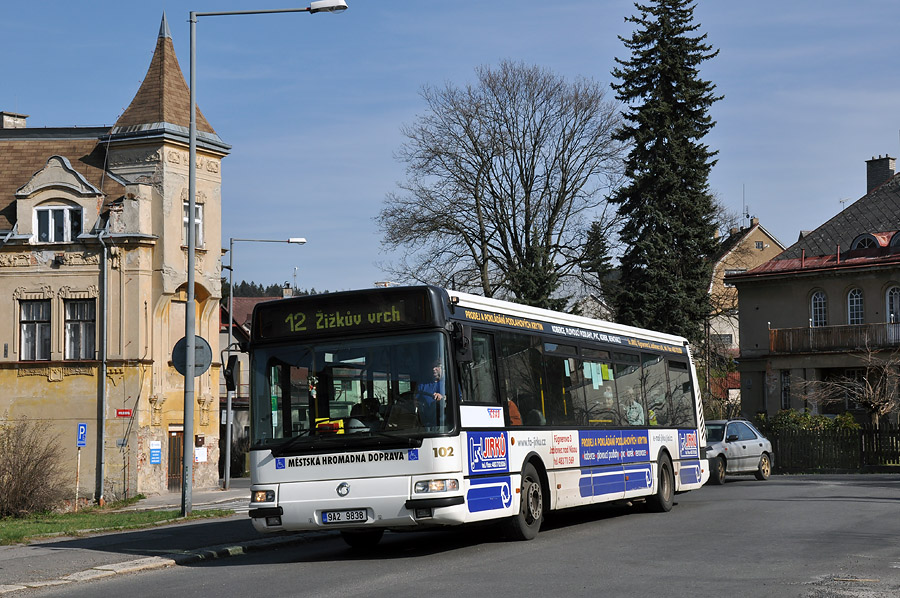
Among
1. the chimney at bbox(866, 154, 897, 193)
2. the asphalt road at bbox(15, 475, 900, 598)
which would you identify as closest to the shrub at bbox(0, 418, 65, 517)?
the asphalt road at bbox(15, 475, 900, 598)

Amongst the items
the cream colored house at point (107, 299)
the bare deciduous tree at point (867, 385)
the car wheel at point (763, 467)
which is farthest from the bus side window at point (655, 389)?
the bare deciduous tree at point (867, 385)

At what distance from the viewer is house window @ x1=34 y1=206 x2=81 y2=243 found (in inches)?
1539

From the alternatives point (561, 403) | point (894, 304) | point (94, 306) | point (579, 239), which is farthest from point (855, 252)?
point (561, 403)

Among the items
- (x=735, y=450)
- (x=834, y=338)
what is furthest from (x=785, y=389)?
(x=735, y=450)

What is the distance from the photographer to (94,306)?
38688 millimetres

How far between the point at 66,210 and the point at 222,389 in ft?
80.5

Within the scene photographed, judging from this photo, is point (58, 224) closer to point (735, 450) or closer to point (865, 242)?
point (735, 450)

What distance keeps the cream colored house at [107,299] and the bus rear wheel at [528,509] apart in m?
25.3

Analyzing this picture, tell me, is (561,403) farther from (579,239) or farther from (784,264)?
(784,264)

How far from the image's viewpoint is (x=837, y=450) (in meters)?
39.7

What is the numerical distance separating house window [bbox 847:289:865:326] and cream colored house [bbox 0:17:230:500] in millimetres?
28684

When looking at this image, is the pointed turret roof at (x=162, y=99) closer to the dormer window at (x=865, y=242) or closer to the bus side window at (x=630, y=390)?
the bus side window at (x=630, y=390)

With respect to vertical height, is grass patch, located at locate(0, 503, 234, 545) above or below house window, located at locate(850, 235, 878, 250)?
below

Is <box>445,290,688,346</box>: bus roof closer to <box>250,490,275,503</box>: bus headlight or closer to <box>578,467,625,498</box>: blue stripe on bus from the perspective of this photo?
<box>578,467,625,498</box>: blue stripe on bus
